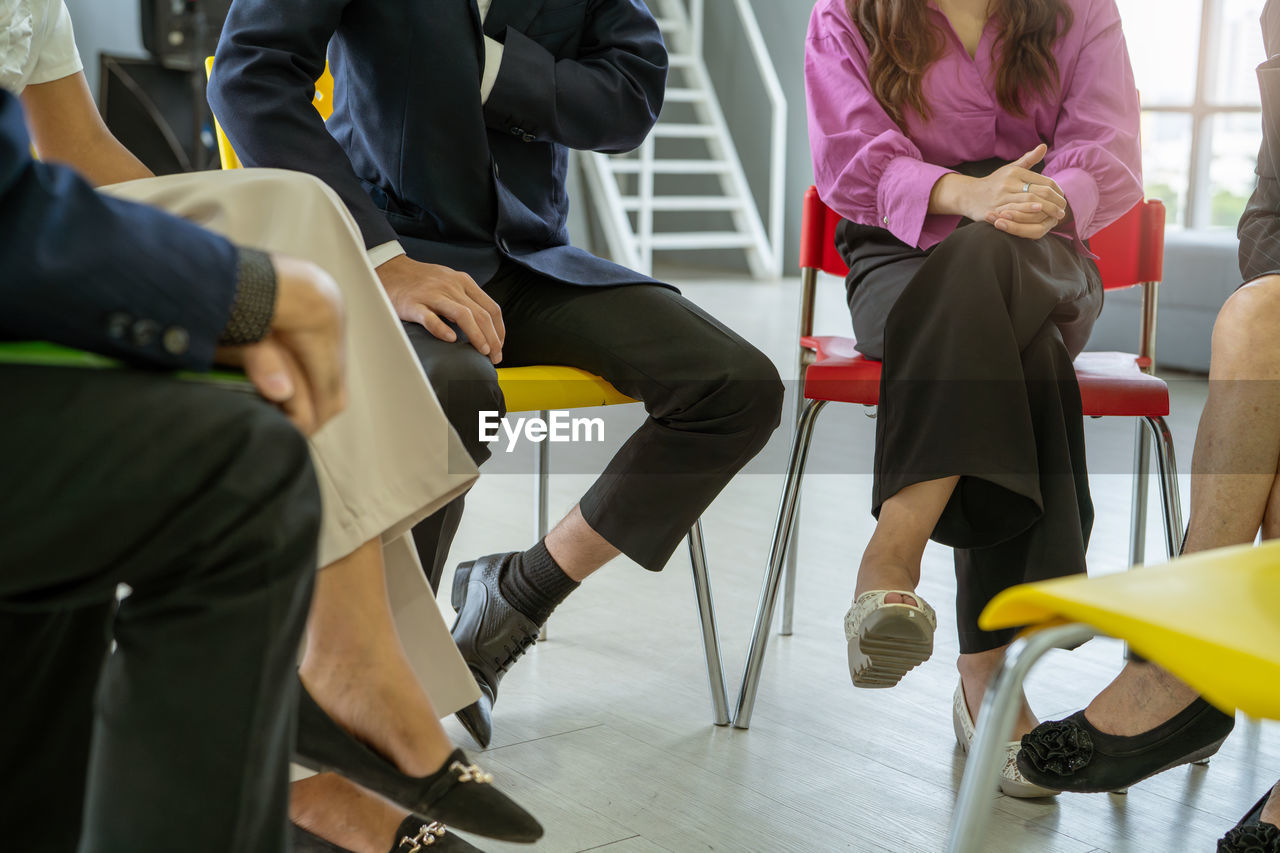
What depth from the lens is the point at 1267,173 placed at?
4.49 ft

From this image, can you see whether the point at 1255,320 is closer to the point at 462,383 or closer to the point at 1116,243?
the point at 1116,243

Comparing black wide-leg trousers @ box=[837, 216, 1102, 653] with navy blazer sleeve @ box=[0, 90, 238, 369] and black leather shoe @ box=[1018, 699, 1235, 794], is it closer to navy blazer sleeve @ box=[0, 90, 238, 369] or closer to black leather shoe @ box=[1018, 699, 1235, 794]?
black leather shoe @ box=[1018, 699, 1235, 794]

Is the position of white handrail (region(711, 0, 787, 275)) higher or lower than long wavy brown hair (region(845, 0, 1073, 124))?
lower

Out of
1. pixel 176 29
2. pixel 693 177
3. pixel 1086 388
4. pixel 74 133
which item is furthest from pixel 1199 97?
pixel 74 133

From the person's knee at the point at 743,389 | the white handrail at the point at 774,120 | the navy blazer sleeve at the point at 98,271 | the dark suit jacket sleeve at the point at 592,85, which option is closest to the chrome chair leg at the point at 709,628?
the person's knee at the point at 743,389

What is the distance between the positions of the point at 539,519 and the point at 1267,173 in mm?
1035

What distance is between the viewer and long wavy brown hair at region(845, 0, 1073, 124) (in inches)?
60.6

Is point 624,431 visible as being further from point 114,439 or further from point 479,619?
point 114,439

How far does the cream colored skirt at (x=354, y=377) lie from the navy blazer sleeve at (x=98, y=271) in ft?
0.84

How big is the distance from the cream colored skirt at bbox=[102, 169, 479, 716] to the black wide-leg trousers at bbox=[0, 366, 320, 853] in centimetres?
25

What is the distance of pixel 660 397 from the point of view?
1.38m

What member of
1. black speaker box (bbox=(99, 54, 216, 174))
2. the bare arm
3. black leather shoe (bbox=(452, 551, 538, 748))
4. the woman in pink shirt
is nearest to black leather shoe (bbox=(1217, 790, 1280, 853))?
the woman in pink shirt

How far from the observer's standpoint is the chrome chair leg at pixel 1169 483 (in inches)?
56.4

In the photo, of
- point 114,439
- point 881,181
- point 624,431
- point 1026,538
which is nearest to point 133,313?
point 114,439
